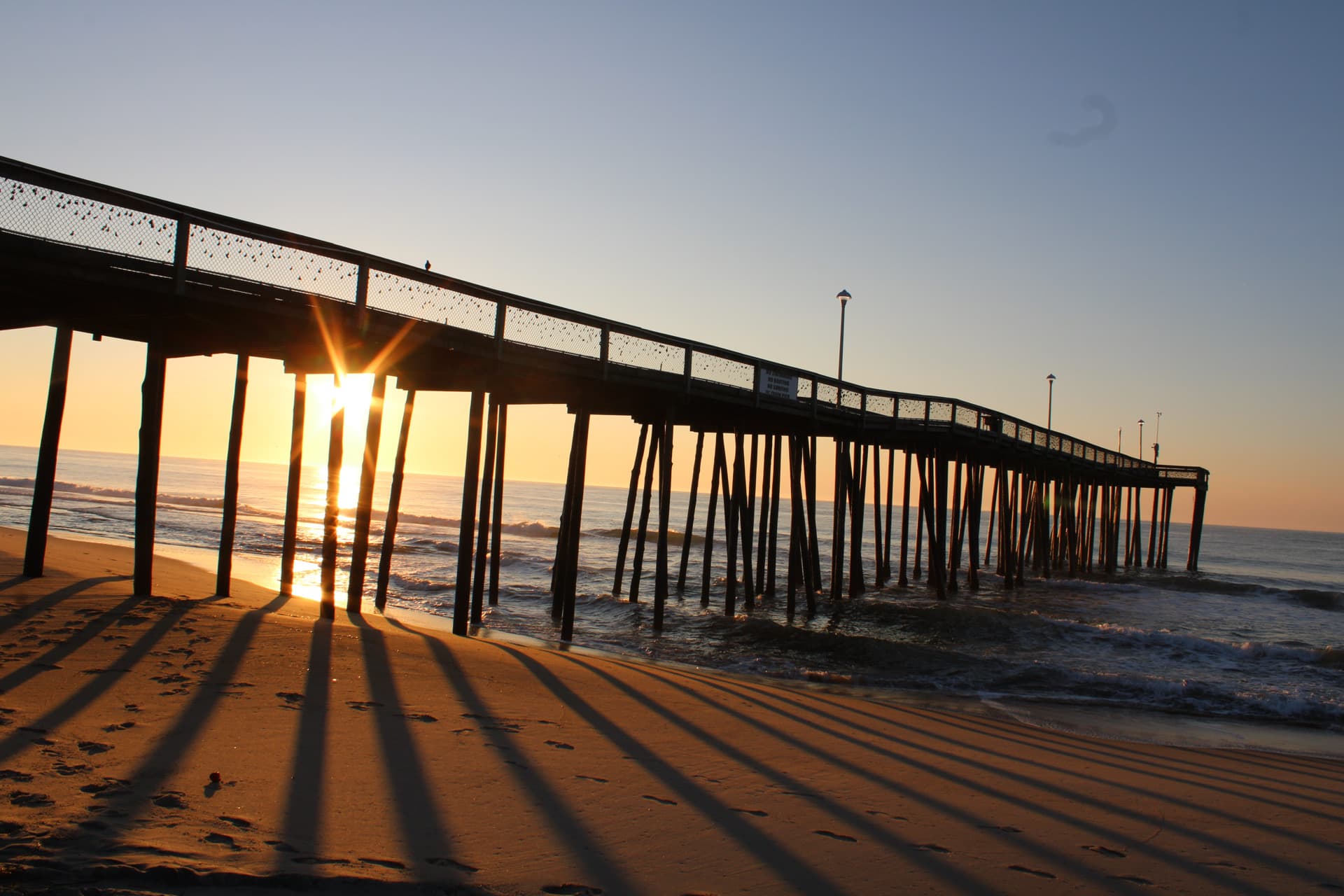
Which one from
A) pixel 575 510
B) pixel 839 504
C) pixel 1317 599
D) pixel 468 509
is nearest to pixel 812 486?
pixel 839 504

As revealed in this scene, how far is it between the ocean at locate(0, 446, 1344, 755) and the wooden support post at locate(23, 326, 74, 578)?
673cm

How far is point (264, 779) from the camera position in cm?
474

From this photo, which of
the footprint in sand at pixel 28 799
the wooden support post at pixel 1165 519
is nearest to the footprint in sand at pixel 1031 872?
the footprint in sand at pixel 28 799

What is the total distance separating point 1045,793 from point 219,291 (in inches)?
361

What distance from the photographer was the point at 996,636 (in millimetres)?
18109

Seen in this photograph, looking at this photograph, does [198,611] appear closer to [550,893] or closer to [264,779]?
[264,779]

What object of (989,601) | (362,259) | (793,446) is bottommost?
(989,601)

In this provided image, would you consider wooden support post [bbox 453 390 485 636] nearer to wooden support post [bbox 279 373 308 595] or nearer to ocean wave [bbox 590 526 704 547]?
wooden support post [bbox 279 373 308 595]

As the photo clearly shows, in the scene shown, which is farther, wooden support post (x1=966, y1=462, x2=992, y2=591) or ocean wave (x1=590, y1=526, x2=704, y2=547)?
ocean wave (x1=590, y1=526, x2=704, y2=547)

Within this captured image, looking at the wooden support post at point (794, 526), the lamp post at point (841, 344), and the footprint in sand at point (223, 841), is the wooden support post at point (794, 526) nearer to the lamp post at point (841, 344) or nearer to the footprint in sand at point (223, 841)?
the lamp post at point (841, 344)

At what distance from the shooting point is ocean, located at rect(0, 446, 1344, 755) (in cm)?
1236

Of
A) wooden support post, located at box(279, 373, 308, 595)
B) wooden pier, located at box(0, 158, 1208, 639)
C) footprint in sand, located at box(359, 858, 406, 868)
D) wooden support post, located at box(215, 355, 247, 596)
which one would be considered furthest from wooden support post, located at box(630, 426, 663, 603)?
footprint in sand, located at box(359, 858, 406, 868)

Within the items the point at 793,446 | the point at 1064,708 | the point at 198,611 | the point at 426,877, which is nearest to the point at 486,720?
the point at 426,877

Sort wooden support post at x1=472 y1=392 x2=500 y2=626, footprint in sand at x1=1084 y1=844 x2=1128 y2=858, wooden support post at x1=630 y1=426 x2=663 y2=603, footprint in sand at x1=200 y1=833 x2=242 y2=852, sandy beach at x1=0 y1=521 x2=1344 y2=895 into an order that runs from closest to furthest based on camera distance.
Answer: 1. footprint in sand at x1=200 y1=833 x2=242 y2=852
2. sandy beach at x1=0 y1=521 x2=1344 y2=895
3. footprint in sand at x1=1084 y1=844 x2=1128 y2=858
4. wooden support post at x1=472 y1=392 x2=500 y2=626
5. wooden support post at x1=630 y1=426 x2=663 y2=603
